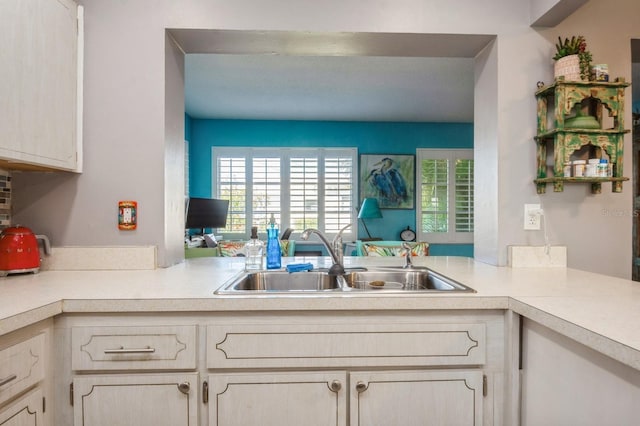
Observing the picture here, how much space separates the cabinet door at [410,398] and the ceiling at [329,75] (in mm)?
1480

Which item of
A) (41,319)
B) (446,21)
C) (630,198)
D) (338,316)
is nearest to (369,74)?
(446,21)

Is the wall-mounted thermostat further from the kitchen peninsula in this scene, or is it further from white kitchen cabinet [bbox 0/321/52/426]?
white kitchen cabinet [bbox 0/321/52/426]

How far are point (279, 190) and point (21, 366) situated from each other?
468 centimetres

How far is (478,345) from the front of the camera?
121 centimetres

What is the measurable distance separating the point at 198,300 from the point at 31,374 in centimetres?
49

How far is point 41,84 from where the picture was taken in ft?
4.75

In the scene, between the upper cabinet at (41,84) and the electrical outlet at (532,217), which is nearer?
the upper cabinet at (41,84)

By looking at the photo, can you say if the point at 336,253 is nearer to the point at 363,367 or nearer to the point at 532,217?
the point at 363,367

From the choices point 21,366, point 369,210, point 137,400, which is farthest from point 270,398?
point 369,210

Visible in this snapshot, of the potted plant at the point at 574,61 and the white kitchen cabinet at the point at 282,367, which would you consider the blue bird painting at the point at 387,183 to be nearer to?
the potted plant at the point at 574,61

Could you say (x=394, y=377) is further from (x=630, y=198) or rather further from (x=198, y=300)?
(x=630, y=198)

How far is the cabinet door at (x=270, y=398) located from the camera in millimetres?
1179

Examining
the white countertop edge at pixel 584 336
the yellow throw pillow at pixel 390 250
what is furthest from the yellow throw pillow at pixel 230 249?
the white countertop edge at pixel 584 336

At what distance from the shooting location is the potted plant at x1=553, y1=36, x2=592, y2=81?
1640mm
